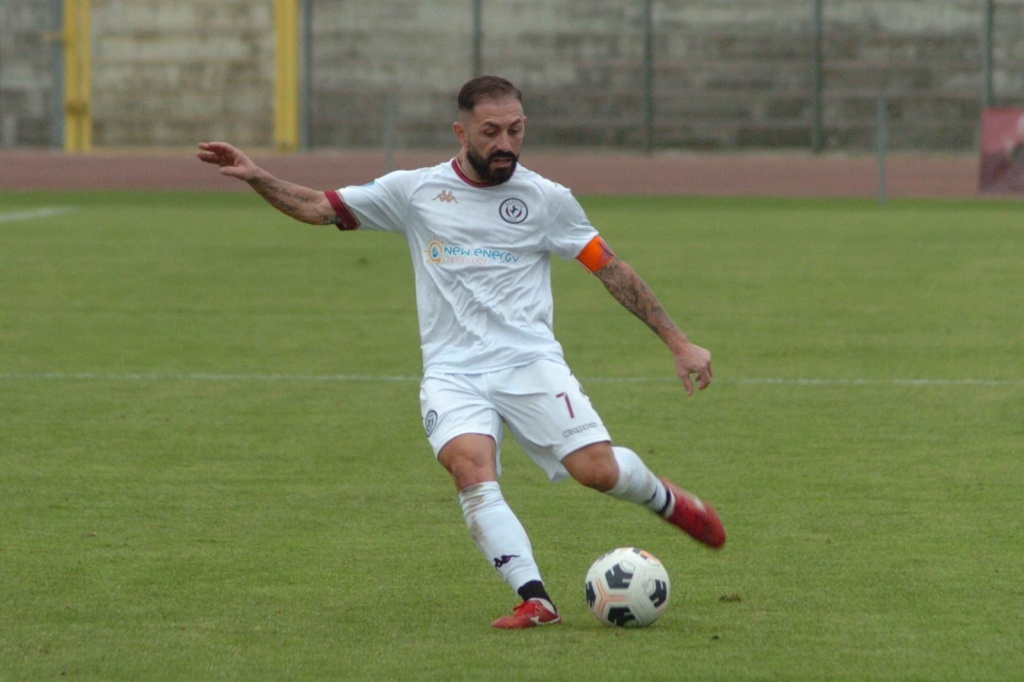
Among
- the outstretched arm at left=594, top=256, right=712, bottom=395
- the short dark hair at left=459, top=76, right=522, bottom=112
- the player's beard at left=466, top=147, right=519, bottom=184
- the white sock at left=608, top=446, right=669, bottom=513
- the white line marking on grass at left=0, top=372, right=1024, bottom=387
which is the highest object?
the short dark hair at left=459, top=76, right=522, bottom=112

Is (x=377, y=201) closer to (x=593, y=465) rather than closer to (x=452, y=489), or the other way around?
(x=593, y=465)

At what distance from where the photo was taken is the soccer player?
554 cm

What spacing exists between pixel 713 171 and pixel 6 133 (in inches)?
556

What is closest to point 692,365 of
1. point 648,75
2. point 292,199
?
point 292,199

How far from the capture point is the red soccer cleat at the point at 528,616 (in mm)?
5355

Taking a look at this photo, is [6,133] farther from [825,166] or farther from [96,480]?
[96,480]

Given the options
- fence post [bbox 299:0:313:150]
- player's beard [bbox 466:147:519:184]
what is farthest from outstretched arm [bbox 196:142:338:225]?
fence post [bbox 299:0:313:150]

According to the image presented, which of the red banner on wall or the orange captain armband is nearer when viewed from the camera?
the orange captain armband

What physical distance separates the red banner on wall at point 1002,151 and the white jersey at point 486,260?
21.9 metres

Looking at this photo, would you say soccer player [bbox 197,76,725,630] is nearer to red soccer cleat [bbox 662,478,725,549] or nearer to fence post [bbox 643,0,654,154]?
red soccer cleat [bbox 662,478,725,549]

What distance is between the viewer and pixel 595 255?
19.3ft

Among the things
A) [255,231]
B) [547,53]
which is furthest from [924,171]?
[255,231]

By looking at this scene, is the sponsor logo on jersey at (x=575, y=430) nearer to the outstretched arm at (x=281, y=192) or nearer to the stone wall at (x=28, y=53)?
the outstretched arm at (x=281, y=192)

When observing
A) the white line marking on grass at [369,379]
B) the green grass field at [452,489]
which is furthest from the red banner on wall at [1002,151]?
the white line marking on grass at [369,379]
